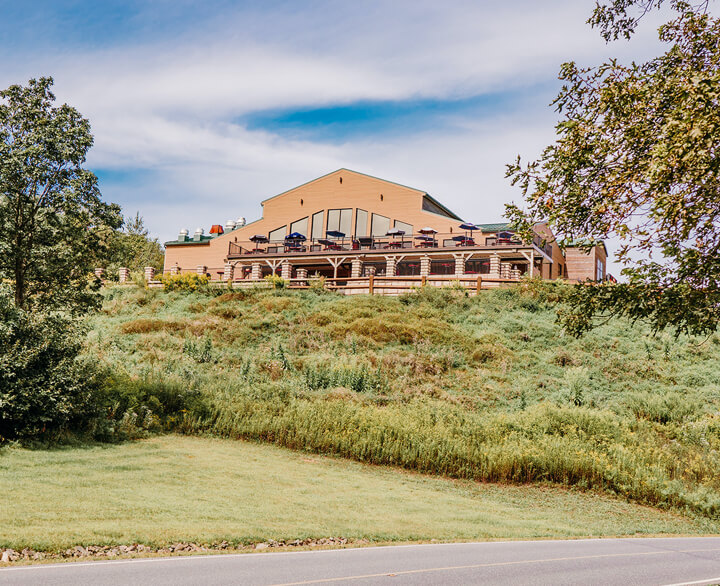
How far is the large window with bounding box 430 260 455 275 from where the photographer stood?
41938 mm

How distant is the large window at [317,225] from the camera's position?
4769 centimetres

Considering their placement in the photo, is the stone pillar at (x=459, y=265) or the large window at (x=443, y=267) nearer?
the stone pillar at (x=459, y=265)

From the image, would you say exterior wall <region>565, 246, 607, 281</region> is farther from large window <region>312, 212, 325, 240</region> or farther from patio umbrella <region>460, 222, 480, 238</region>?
large window <region>312, 212, 325, 240</region>

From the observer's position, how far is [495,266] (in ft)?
125

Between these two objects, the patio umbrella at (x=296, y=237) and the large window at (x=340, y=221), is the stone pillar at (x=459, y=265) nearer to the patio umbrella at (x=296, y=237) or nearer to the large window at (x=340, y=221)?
the large window at (x=340, y=221)

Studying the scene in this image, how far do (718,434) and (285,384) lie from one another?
1321cm

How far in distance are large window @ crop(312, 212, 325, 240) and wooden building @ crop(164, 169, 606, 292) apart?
0.09m

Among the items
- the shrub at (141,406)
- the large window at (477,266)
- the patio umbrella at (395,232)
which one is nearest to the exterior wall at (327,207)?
the patio umbrella at (395,232)

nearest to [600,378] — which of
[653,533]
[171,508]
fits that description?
[653,533]

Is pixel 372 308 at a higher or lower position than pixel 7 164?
lower

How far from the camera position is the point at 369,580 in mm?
6812

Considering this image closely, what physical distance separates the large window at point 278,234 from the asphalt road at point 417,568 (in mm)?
41100

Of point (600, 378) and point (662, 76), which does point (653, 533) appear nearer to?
point (662, 76)

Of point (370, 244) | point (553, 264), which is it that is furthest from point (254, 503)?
point (553, 264)
